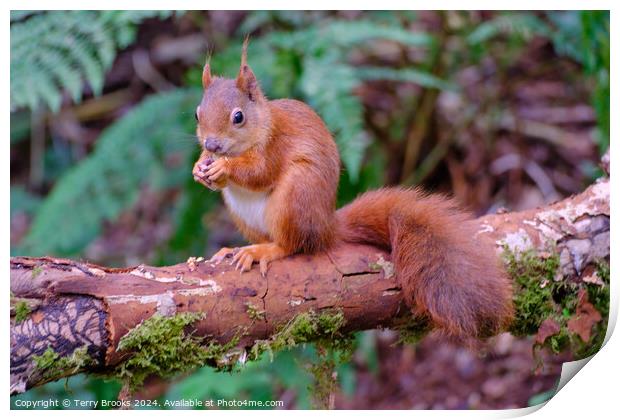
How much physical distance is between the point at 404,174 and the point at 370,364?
0.88 meters

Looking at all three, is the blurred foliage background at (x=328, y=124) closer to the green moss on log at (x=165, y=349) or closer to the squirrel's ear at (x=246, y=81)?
the green moss on log at (x=165, y=349)

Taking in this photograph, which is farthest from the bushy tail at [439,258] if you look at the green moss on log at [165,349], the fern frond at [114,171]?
the fern frond at [114,171]

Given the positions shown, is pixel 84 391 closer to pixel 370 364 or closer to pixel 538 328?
pixel 370 364

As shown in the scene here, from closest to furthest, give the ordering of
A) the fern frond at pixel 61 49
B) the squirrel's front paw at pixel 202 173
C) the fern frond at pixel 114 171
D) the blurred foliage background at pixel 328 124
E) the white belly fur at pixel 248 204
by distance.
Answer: the squirrel's front paw at pixel 202 173
the white belly fur at pixel 248 204
the fern frond at pixel 61 49
the blurred foliage background at pixel 328 124
the fern frond at pixel 114 171

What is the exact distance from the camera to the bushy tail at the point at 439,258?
1.56m

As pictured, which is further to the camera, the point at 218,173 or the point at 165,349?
the point at 218,173

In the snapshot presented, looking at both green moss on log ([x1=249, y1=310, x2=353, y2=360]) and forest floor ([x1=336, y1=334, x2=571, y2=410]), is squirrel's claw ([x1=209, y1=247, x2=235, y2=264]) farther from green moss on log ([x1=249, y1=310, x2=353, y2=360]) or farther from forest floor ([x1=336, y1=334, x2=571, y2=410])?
forest floor ([x1=336, y1=334, x2=571, y2=410])

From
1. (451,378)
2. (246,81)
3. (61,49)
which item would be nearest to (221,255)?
(246,81)

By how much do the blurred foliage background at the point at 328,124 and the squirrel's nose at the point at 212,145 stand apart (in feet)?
1.58

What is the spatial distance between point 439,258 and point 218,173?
534 millimetres

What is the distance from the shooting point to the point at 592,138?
9.93 ft

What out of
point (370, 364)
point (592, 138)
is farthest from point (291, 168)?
point (592, 138)

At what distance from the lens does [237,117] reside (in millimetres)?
1736

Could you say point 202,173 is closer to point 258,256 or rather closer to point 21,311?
point 258,256
